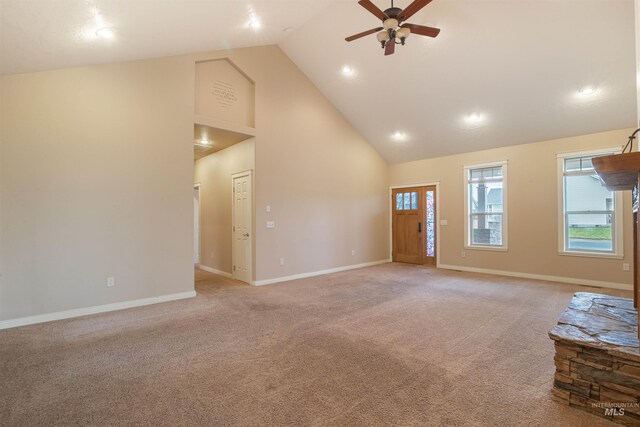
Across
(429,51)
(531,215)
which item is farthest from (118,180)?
(531,215)

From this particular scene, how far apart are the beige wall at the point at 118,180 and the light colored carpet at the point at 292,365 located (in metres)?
0.57

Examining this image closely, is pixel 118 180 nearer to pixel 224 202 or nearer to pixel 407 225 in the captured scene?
pixel 224 202

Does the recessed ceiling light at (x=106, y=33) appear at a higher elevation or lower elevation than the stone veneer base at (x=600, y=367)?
higher

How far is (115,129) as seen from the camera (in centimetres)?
402

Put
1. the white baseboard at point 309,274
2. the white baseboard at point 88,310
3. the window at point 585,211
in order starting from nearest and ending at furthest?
the white baseboard at point 88,310
the window at point 585,211
the white baseboard at point 309,274

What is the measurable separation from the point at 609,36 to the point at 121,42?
20.5ft

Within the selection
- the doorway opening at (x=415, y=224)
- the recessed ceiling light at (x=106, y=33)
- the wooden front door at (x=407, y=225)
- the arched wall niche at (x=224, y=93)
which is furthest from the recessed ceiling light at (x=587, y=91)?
the recessed ceiling light at (x=106, y=33)

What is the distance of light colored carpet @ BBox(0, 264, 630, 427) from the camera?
1896 millimetres

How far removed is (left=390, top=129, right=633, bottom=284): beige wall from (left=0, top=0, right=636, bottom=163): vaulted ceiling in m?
0.26

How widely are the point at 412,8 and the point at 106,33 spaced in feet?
10.9

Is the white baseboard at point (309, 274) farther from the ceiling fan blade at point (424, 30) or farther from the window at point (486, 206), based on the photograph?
the ceiling fan blade at point (424, 30)

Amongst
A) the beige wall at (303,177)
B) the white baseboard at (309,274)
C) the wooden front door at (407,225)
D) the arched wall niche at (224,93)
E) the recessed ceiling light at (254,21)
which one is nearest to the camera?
the recessed ceiling light at (254,21)

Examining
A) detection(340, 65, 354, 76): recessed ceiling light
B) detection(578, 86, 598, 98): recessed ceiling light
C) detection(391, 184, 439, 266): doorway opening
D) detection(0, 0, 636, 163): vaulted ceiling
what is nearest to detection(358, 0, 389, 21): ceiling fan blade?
detection(0, 0, 636, 163): vaulted ceiling

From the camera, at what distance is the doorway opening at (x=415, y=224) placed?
7.65 metres
